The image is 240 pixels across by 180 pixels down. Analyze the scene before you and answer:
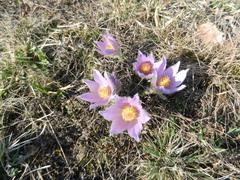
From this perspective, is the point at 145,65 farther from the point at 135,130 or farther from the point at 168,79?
the point at 135,130

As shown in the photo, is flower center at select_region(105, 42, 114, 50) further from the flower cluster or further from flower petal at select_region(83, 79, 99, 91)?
flower petal at select_region(83, 79, 99, 91)

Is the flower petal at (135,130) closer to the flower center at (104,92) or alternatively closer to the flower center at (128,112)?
the flower center at (128,112)

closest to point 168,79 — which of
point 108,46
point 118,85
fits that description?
point 118,85

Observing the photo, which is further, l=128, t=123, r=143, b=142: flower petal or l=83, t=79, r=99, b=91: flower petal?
l=83, t=79, r=99, b=91: flower petal

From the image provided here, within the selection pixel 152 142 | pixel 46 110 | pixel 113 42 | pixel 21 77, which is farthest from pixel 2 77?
pixel 152 142

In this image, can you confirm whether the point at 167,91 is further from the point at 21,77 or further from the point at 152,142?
the point at 21,77

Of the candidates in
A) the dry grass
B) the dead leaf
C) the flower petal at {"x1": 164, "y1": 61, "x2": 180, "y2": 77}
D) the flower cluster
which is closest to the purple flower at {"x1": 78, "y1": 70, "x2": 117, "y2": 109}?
the flower cluster
